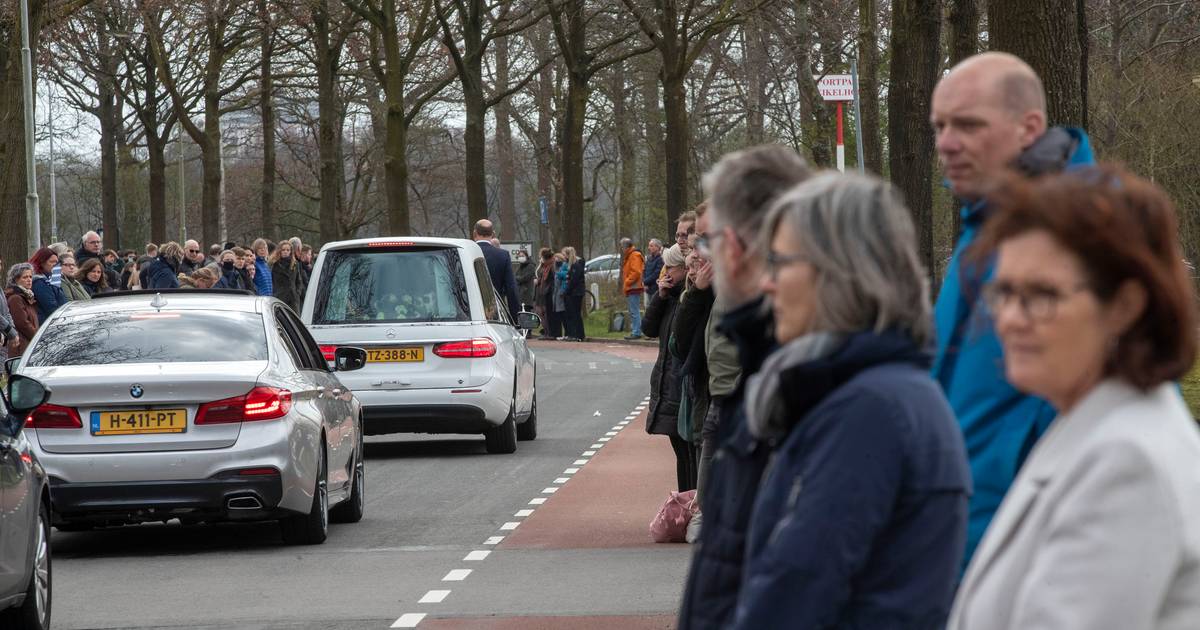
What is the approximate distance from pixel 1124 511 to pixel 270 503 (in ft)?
28.7

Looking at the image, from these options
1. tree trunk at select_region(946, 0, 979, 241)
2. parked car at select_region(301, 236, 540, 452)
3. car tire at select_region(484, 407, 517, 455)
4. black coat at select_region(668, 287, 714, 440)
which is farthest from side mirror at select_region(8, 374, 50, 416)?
tree trunk at select_region(946, 0, 979, 241)

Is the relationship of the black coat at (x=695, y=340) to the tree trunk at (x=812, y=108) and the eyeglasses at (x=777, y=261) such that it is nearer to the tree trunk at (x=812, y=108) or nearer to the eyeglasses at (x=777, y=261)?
the eyeglasses at (x=777, y=261)

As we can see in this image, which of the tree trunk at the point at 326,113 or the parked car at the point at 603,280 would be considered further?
the parked car at the point at 603,280

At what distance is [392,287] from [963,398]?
12.4 metres

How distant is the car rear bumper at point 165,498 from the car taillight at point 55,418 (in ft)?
1.00

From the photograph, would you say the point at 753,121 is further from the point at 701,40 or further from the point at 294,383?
the point at 294,383

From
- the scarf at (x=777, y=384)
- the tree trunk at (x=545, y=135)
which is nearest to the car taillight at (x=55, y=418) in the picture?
the scarf at (x=777, y=384)

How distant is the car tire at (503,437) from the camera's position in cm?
1658

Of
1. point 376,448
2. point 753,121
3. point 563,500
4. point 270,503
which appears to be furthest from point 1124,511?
point 753,121

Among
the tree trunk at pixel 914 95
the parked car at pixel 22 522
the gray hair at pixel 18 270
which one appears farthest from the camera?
the tree trunk at pixel 914 95

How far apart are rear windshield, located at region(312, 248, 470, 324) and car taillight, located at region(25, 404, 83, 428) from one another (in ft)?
17.5

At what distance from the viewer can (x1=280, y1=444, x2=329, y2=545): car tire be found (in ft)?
36.7

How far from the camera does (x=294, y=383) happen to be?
1097 centimetres

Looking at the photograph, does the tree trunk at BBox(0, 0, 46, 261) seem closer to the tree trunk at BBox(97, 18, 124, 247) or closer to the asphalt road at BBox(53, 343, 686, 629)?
the asphalt road at BBox(53, 343, 686, 629)
